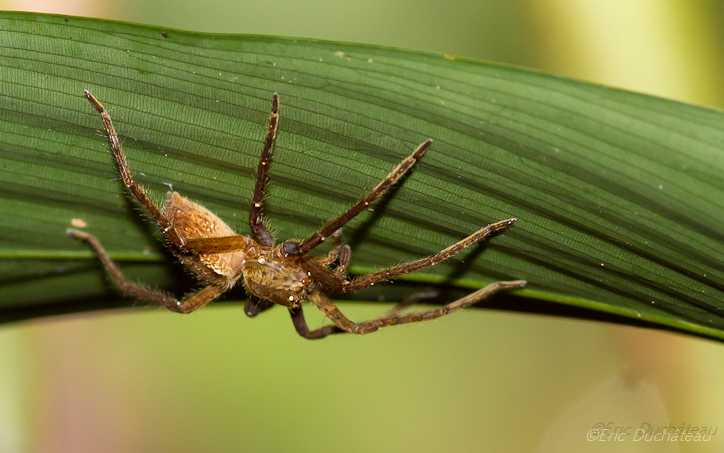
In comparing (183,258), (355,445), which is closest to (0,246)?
(183,258)

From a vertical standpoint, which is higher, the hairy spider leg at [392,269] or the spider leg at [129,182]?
the spider leg at [129,182]

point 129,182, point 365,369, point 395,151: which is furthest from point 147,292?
point 365,369

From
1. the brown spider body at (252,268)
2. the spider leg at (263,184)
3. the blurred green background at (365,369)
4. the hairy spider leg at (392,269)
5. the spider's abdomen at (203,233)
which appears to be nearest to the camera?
the spider leg at (263,184)

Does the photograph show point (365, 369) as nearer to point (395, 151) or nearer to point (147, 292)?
point (147, 292)

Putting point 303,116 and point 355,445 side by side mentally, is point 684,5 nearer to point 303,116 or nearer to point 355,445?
point 303,116

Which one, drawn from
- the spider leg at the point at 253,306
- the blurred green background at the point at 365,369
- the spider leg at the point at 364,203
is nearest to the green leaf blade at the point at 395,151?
the spider leg at the point at 364,203

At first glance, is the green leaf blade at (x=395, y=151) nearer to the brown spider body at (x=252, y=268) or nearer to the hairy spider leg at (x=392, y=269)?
the hairy spider leg at (x=392, y=269)
